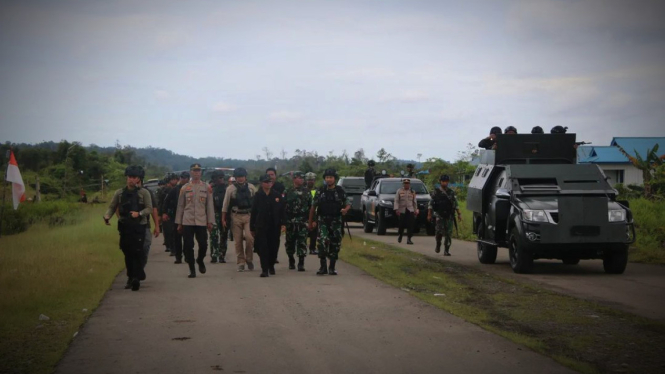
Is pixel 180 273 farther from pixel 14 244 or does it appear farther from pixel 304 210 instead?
pixel 14 244

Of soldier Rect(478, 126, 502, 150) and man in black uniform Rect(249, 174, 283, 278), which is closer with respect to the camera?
man in black uniform Rect(249, 174, 283, 278)

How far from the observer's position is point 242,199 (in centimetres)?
1730

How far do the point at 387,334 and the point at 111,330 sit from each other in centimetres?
325

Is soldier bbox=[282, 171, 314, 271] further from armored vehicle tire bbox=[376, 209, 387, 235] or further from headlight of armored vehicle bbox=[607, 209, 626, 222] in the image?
armored vehicle tire bbox=[376, 209, 387, 235]

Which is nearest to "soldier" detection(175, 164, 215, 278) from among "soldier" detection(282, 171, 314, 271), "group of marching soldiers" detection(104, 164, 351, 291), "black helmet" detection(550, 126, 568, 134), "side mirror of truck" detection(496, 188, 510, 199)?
"group of marching soldiers" detection(104, 164, 351, 291)

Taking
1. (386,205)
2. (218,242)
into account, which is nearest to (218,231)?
(218,242)

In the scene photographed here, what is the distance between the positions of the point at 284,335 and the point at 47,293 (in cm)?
551

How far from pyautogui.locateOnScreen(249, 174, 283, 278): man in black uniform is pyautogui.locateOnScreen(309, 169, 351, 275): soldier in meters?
0.82

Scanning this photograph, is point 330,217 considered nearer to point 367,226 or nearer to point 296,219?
point 296,219

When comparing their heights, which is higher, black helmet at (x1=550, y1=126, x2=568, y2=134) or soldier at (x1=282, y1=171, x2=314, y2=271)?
black helmet at (x1=550, y1=126, x2=568, y2=134)

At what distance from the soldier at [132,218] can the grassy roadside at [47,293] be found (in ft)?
2.14

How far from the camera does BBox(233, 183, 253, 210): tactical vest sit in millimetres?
17281

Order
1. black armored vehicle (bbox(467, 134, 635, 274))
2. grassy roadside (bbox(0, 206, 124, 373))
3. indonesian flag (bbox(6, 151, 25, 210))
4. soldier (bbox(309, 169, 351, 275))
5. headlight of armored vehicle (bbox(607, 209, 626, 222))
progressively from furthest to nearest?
indonesian flag (bbox(6, 151, 25, 210)) < soldier (bbox(309, 169, 351, 275)) < headlight of armored vehicle (bbox(607, 209, 626, 222)) < black armored vehicle (bbox(467, 134, 635, 274)) < grassy roadside (bbox(0, 206, 124, 373))

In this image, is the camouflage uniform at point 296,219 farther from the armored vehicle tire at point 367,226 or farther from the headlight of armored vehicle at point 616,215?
the armored vehicle tire at point 367,226
